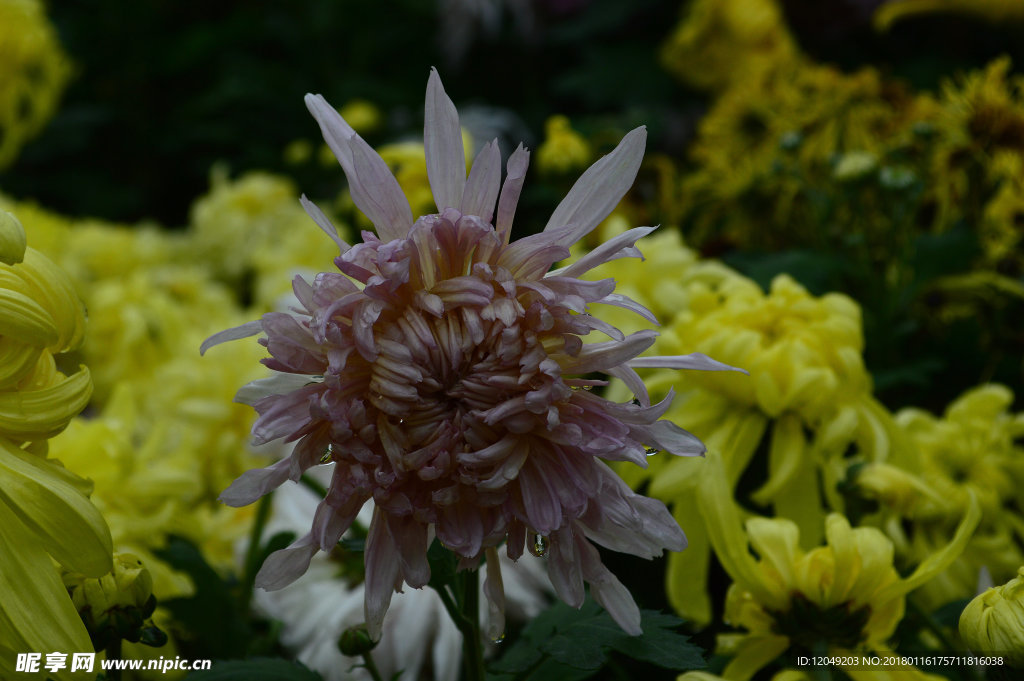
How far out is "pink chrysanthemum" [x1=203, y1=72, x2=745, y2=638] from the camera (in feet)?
1.21

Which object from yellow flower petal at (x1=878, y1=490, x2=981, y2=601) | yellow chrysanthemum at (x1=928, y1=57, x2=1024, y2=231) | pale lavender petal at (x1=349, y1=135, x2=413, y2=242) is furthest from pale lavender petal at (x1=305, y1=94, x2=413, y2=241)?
yellow chrysanthemum at (x1=928, y1=57, x2=1024, y2=231)

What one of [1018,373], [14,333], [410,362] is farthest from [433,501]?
[1018,373]

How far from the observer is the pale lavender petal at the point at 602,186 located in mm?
404

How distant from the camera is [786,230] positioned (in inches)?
44.4

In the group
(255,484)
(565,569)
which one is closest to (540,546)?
(565,569)

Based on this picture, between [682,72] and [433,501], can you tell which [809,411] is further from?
[682,72]

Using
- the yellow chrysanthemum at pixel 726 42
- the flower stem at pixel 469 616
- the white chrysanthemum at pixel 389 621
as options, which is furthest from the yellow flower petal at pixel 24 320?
the yellow chrysanthemum at pixel 726 42

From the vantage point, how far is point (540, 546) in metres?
0.40

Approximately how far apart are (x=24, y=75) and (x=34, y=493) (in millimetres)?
1660

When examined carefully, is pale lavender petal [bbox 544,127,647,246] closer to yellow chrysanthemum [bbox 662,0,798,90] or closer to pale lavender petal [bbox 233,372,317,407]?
pale lavender petal [bbox 233,372,317,407]

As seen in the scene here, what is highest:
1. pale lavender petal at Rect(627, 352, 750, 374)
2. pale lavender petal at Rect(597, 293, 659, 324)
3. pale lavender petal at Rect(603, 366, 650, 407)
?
pale lavender petal at Rect(597, 293, 659, 324)

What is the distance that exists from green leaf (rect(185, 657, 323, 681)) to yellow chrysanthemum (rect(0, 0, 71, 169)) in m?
1.60

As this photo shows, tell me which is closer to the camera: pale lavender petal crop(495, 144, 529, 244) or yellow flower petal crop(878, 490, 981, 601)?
pale lavender petal crop(495, 144, 529, 244)

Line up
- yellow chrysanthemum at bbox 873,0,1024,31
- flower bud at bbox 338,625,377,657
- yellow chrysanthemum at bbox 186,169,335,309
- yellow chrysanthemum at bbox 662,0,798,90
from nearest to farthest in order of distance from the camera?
flower bud at bbox 338,625,377,657 < yellow chrysanthemum at bbox 873,0,1024,31 < yellow chrysanthemum at bbox 186,169,335,309 < yellow chrysanthemum at bbox 662,0,798,90
